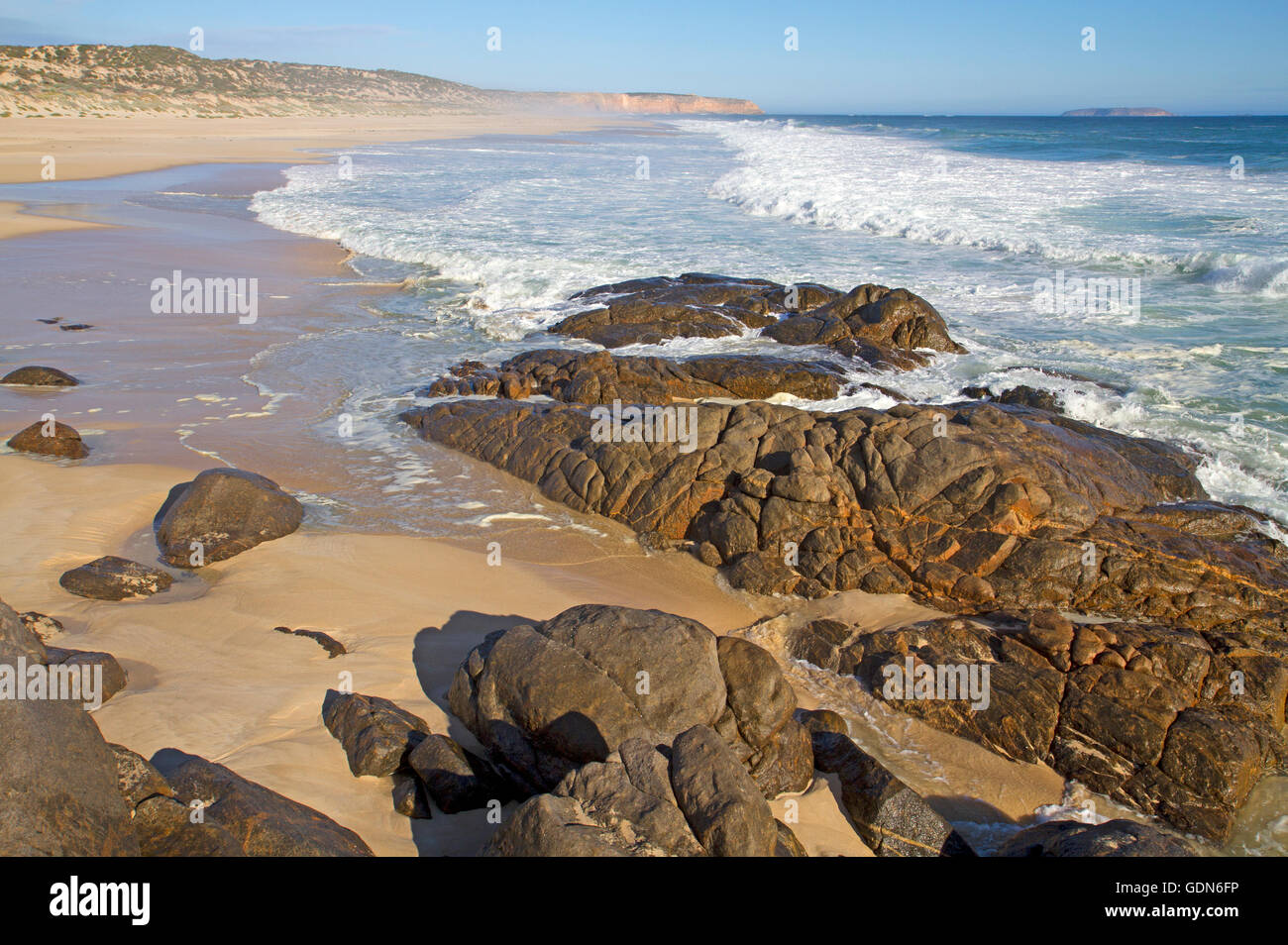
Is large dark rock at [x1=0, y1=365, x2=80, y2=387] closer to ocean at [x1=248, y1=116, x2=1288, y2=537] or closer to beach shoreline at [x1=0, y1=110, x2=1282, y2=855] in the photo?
beach shoreline at [x1=0, y1=110, x2=1282, y2=855]

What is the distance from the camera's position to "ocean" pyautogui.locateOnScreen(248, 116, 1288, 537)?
10969mm

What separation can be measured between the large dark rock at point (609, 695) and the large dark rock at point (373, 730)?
342 mm

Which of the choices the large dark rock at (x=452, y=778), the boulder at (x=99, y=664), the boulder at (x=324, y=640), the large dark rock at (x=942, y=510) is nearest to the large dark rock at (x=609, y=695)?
the large dark rock at (x=452, y=778)

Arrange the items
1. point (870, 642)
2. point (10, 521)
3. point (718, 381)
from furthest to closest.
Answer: point (718, 381) → point (10, 521) → point (870, 642)

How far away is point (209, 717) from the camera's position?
473cm

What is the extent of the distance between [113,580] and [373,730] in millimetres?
3015

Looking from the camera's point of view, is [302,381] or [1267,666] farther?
[302,381]

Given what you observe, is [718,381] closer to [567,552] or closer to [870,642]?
[567,552]

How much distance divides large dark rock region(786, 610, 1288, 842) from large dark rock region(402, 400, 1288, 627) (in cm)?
51

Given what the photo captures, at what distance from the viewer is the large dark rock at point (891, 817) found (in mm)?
Result: 4457

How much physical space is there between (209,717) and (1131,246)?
2286 centimetres

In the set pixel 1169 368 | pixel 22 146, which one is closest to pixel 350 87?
pixel 22 146

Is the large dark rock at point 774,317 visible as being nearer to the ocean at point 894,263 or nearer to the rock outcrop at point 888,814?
the ocean at point 894,263

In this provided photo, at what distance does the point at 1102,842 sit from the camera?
150 inches
